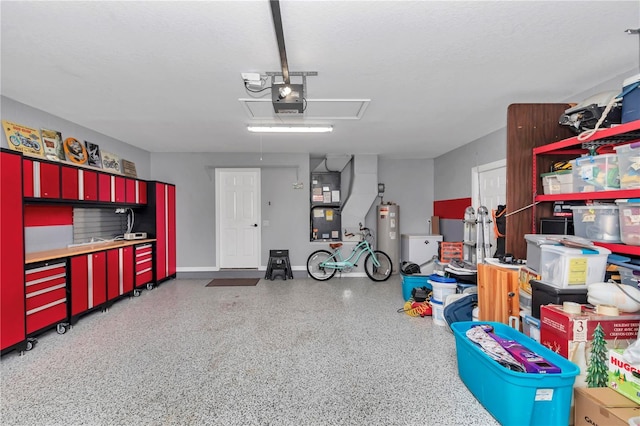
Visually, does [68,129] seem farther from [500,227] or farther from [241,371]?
[500,227]

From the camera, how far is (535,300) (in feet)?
A: 6.92

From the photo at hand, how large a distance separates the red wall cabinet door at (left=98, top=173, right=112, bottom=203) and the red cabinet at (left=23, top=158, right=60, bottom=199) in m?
0.67

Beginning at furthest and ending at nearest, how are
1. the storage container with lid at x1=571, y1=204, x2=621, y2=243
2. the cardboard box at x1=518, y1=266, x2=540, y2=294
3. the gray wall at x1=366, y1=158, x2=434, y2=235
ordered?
the gray wall at x1=366, y1=158, x2=434, y2=235
the cardboard box at x1=518, y1=266, x2=540, y2=294
the storage container with lid at x1=571, y1=204, x2=621, y2=243

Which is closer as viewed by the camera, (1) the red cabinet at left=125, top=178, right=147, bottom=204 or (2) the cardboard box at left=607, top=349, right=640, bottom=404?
(2) the cardboard box at left=607, top=349, right=640, bottom=404

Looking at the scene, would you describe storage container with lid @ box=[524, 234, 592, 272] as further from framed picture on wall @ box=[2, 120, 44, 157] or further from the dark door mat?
framed picture on wall @ box=[2, 120, 44, 157]

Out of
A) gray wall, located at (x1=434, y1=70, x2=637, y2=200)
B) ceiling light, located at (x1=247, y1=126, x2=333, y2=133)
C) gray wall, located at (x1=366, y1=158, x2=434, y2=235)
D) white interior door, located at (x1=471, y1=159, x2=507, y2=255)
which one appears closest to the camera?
gray wall, located at (x1=434, y1=70, x2=637, y2=200)

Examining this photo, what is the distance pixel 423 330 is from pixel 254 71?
10.1 ft

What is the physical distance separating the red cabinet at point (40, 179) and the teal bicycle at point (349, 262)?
3.83m

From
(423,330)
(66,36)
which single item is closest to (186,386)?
(423,330)

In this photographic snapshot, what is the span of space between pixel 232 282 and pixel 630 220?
Answer: 515 cm

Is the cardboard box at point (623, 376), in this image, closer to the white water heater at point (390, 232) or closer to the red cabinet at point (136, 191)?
the white water heater at point (390, 232)

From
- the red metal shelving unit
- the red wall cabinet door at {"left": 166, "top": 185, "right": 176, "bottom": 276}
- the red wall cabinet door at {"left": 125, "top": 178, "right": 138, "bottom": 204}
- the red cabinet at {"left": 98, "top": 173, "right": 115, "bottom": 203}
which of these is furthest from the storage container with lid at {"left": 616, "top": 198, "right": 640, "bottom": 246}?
the red wall cabinet door at {"left": 166, "top": 185, "right": 176, "bottom": 276}

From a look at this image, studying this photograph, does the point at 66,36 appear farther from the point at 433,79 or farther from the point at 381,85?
the point at 433,79

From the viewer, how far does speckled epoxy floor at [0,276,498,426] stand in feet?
6.20
